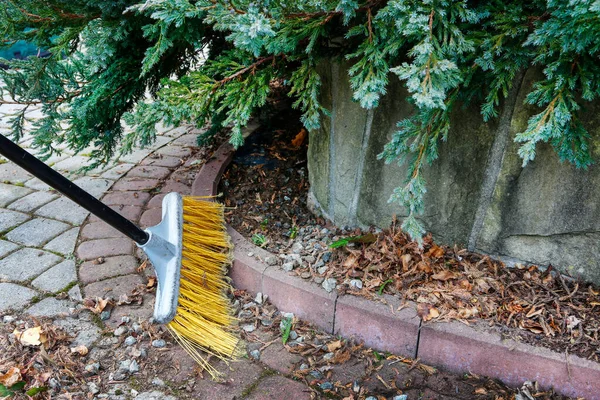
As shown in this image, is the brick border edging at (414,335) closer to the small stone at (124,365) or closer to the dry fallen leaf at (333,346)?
the dry fallen leaf at (333,346)

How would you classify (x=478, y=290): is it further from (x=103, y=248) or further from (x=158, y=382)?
(x=103, y=248)

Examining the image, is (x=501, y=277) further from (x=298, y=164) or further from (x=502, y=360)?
(x=298, y=164)

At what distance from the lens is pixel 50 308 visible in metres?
2.72

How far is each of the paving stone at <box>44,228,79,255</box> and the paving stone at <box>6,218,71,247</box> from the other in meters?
0.05

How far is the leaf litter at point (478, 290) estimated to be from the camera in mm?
2222

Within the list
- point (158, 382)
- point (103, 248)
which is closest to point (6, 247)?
point (103, 248)

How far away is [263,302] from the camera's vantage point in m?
2.69

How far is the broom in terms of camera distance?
2223mm

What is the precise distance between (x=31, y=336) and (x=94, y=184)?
1.74 m

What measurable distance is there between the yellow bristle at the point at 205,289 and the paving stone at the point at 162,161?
4.52ft

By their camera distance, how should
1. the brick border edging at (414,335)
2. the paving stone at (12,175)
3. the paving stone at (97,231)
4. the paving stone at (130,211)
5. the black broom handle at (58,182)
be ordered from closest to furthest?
the black broom handle at (58,182) < the brick border edging at (414,335) < the paving stone at (97,231) < the paving stone at (130,211) < the paving stone at (12,175)

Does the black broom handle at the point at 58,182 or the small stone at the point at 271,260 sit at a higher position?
the black broom handle at the point at 58,182

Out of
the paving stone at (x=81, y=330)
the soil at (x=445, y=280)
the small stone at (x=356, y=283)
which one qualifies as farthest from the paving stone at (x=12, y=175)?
the small stone at (x=356, y=283)

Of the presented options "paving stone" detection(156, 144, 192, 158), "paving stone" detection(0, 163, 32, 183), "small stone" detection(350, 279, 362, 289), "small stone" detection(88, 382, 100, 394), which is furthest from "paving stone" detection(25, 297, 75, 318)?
"paving stone" detection(156, 144, 192, 158)
